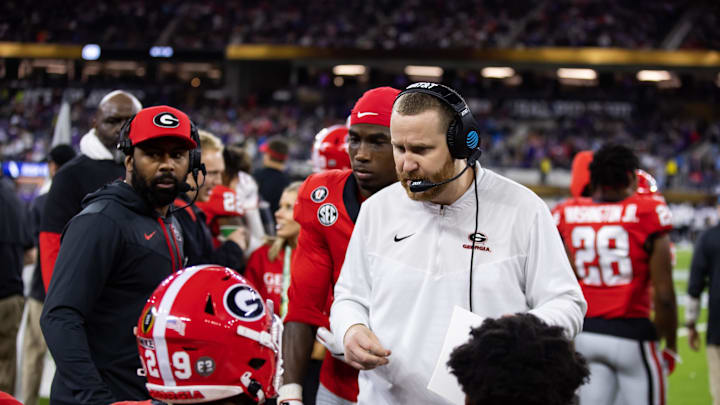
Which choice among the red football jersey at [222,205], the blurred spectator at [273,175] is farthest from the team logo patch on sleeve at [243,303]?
the blurred spectator at [273,175]

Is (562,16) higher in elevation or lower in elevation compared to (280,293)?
A: higher

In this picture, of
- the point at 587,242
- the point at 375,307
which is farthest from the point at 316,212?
the point at 587,242

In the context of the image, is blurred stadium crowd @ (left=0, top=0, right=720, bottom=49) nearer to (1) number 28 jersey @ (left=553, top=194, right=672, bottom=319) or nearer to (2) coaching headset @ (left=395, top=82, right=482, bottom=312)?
(1) number 28 jersey @ (left=553, top=194, right=672, bottom=319)

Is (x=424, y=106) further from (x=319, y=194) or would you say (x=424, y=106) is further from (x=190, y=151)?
(x=190, y=151)

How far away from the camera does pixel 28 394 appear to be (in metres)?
5.87

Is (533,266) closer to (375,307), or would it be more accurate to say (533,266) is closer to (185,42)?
(375,307)

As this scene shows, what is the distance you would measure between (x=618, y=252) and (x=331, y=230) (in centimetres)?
263

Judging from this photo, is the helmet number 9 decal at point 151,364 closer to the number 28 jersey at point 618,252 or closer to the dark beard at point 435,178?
the dark beard at point 435,178

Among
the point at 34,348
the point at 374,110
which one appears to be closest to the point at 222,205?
the point at 374,110

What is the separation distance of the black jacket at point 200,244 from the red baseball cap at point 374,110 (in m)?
0.82

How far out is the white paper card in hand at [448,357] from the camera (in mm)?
2172

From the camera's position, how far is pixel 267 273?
4.71 m

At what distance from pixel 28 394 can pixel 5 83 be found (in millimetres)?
34749

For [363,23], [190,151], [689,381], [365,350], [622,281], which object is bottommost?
[689,381]
